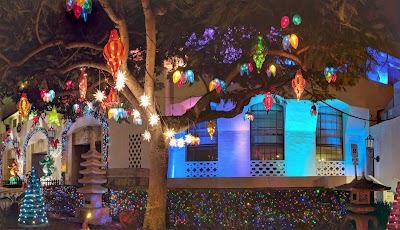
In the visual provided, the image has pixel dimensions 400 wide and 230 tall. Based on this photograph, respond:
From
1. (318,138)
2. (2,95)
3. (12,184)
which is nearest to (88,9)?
(2,95)

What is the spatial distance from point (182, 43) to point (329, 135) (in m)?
8.97

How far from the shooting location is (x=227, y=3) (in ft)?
36.2

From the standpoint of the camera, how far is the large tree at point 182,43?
11.6 meters

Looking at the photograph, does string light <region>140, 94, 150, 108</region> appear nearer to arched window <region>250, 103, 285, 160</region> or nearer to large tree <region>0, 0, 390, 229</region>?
large tree <region>0, 0, 390, 229</region>

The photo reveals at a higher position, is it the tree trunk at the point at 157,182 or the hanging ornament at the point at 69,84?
the hanging ornament at the point at 69,84

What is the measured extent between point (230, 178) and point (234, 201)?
3689 mm

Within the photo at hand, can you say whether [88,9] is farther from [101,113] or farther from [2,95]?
[101,113]

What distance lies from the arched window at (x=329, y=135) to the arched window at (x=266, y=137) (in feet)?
6.38

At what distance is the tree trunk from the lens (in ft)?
46.1

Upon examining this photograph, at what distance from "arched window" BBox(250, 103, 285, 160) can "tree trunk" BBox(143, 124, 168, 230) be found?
252 inches

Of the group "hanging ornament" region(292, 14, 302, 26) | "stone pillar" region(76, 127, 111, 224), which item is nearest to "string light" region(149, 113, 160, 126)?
"hanging ornament" region(292, 14, 302, 26)

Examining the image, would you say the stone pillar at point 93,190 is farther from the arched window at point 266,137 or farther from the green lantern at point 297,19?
the green lantern at point 297,19

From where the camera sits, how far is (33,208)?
17.1m

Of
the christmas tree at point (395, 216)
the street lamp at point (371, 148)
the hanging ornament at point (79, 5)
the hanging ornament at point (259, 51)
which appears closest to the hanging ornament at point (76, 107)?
the hanging ornament at point (79, 5)
